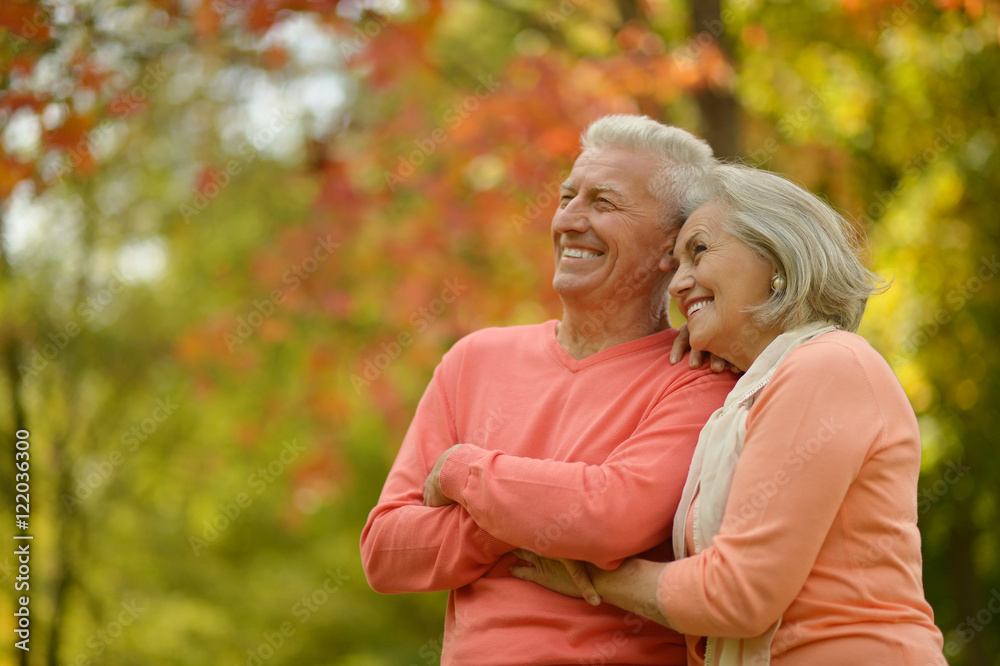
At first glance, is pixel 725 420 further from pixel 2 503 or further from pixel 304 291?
pixel 2 503

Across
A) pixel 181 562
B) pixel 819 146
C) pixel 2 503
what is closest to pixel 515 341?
pixel 819 146

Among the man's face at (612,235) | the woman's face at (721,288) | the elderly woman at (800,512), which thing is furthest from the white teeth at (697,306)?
the man's face at (612,235)

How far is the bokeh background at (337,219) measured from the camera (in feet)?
14.4

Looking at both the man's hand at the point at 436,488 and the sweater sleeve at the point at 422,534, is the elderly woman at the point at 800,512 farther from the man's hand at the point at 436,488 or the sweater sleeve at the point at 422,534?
the man's hand at the point at 436,488

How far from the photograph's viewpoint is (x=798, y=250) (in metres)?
1.86

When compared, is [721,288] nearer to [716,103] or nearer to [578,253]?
[578,253]

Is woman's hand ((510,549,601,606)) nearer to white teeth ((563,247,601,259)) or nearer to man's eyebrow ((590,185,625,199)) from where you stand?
white teeth ((563,247,601,259))

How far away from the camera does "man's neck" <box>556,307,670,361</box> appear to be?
2.26 metres

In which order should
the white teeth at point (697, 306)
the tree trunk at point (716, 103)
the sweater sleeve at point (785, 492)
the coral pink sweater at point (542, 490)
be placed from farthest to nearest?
the tree trunk at point (716, 103) → the white teeth at point (697, 306) → the coral pink sweater at point (542, 490) → the sweater sleeve at point (785, 492)

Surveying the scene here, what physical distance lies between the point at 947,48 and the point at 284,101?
418 cm

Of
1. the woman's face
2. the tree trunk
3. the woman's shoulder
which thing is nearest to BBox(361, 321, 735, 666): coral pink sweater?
the woman's face

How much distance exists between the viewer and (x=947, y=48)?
5.88 meters

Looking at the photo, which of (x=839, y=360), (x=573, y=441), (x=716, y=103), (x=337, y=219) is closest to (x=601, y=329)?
(x=573, y=441)

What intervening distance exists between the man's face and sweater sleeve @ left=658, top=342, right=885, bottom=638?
23.7 inches
